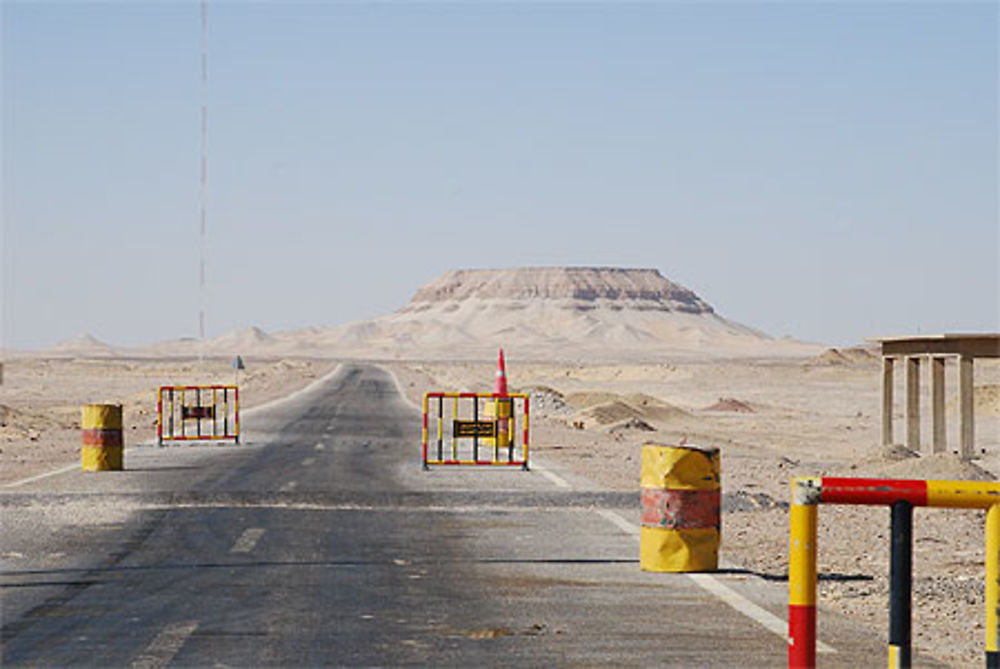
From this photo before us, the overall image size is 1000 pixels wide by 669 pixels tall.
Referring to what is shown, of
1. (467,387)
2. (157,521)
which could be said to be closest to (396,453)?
(157,521)

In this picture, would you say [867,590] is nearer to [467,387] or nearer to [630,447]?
[630,447]

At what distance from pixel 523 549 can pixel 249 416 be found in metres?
33.7

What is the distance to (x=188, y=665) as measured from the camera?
8695 millimetres

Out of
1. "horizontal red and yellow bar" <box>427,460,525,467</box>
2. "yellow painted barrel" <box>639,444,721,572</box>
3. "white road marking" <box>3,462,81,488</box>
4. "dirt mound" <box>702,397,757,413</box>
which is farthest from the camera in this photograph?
"dirt mound" <box>702,397,757,413</box>

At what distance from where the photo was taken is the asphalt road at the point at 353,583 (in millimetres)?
9297

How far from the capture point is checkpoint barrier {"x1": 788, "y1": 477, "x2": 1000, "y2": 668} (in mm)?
7496

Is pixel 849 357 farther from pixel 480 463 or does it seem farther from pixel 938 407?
pixel 480 463

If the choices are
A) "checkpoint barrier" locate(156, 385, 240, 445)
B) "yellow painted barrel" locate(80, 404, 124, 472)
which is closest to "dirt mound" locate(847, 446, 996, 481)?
"yellow painted barrel" locate(80, 404, 124, 472)

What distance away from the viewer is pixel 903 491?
7719 mm

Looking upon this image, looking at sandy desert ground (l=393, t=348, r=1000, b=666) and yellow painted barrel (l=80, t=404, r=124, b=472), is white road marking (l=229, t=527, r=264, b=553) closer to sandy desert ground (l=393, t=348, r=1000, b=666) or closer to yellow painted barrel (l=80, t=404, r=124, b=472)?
sandy desert ground (l=393, t=348, r=1000, b=666)

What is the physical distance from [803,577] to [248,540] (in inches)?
326

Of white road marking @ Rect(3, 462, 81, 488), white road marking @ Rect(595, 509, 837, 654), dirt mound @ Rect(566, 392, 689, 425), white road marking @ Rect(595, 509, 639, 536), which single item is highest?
white road marking @ Rect(595, 509, 837, 654)

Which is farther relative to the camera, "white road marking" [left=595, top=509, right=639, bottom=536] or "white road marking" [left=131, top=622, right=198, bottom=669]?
"white road marking" [left=595, top=509, right=639, bottom=536]

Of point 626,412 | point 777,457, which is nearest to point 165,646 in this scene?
point 777,457
